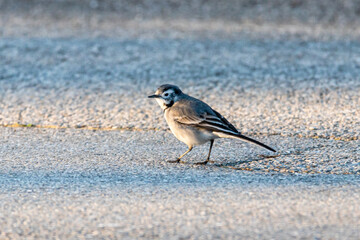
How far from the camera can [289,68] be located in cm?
944

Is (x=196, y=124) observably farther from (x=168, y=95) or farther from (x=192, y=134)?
(x=168, y=95)

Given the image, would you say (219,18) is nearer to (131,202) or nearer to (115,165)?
(115,165)

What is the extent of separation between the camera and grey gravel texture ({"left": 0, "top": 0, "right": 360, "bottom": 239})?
415 centimetres

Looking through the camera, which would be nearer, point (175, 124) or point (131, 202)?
point (131, 202)

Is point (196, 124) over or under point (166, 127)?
over

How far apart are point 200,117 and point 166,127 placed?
55.5 inches

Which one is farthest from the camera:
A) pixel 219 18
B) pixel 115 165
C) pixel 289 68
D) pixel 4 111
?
pixel 219 18

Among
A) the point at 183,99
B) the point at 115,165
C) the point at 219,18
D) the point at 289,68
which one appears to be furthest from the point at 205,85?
the point at 219,18

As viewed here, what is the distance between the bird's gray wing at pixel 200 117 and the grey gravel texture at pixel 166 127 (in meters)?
0.37

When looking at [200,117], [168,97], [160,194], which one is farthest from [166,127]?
[160,194]

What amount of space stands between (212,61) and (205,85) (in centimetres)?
147

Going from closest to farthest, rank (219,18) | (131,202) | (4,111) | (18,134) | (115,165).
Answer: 1. (131,202)
2. (115,165)
3. (18,134)
4. (4,111)
5. (219,18)

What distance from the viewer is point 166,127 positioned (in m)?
6.79

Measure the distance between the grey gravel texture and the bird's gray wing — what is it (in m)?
0.37
